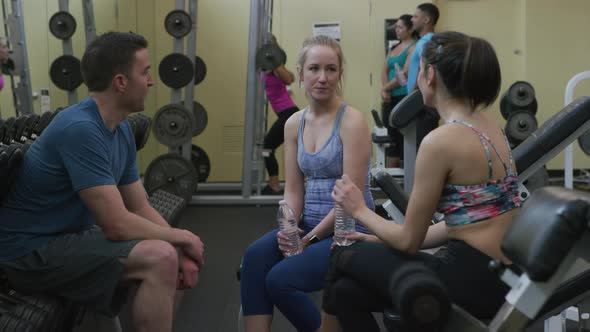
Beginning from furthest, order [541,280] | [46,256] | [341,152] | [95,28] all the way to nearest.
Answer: [95,28] < [341,152] < [46,256] < [541,280]

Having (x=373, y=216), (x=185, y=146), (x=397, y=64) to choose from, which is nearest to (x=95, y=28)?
(x=185, y=146)

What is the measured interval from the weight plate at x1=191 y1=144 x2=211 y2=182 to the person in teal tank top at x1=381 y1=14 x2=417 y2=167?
6.15 ft

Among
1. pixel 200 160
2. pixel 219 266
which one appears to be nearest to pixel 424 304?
pixel 219 266

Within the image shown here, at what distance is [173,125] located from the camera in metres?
5.22

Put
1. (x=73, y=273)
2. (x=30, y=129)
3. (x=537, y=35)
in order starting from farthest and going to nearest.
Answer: (x=537, y=35)
(x=30, y=129)
(x=73, y=273)

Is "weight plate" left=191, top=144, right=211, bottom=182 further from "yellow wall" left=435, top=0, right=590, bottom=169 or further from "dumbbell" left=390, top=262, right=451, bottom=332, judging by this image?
"dumbbell" left=390, top=262, right=451, bottom=332

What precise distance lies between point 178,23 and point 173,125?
0.89 meters

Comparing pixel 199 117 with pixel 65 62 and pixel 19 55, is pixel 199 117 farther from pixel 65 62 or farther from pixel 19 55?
pixel 19 55

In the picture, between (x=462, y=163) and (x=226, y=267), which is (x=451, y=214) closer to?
(x=462, y=163)

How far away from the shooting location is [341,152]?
194 centimetres

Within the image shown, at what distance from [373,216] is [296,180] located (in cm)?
61

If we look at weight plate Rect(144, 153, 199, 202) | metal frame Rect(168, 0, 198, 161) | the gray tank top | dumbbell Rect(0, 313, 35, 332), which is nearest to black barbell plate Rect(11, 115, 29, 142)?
dumbbell Rect(0, 313, 35, 332)

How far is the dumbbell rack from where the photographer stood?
4410 millimetres

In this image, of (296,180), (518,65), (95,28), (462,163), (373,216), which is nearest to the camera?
(462,163)
